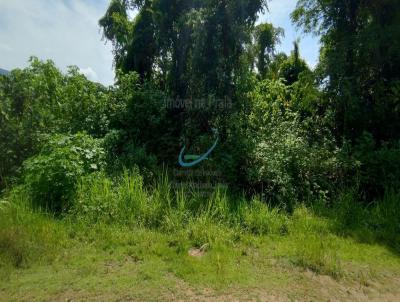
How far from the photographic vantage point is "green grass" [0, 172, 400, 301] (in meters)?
2.70

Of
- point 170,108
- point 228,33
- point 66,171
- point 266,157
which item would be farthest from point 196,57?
point 66,171

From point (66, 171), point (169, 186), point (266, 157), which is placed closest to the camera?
point (66, 171)

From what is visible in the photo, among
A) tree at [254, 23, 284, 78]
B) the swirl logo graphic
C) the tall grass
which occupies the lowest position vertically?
the tall grass

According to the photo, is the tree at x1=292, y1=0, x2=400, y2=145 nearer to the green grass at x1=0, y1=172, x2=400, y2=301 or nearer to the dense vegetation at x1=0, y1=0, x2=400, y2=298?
the dense vegetation at x1=0, y1=0, x2=400, y2=298

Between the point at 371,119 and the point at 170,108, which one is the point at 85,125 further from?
the point at 371,119

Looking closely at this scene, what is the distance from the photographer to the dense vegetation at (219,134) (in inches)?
156

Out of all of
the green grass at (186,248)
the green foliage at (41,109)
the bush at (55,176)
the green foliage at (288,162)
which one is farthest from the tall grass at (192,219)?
the green foliage at (41,109)

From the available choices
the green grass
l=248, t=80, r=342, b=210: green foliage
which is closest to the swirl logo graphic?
l=248, t=80, r=342, b=210: green foliage

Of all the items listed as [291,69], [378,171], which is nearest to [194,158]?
[378,171]

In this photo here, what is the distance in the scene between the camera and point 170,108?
623 cm

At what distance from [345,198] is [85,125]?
16.0 ft

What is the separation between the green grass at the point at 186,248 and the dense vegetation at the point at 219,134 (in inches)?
1.3

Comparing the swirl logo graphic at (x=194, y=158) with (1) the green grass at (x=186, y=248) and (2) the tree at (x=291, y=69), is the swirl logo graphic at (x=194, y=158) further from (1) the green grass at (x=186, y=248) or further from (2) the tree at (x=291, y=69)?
(2) the tree at (x=291, y=69)

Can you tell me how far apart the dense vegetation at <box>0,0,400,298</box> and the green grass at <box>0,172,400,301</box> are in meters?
0.03
